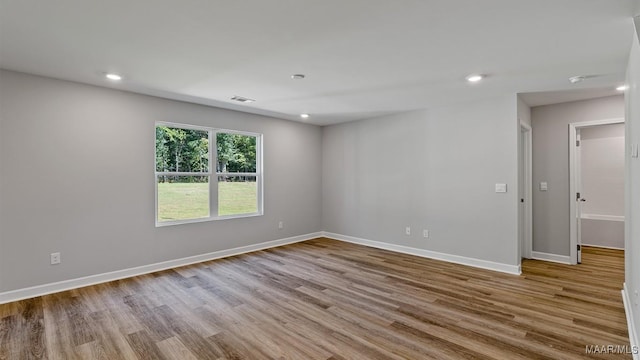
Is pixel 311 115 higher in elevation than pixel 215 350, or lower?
higher

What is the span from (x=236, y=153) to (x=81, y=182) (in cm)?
221

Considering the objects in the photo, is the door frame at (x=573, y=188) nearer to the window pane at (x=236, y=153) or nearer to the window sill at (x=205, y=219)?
the window sill at (x=205, y=219)

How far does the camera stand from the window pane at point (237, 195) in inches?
195

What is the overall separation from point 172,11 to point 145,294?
2.90m

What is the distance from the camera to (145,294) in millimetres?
3281

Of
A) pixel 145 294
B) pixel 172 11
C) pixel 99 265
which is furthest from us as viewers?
pixel 99 265

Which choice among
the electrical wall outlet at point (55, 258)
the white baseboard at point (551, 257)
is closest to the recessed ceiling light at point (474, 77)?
the white baseboard at point (551, 257)

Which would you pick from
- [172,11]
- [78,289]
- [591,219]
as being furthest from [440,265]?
[78,289]

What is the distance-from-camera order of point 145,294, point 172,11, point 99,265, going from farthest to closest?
point 99,265, point 145,294, point 172,11

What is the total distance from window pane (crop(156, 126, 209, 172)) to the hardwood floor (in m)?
1.53

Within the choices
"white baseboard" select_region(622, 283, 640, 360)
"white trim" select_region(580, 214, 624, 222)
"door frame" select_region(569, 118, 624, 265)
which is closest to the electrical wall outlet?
"white baseboard" select_region(622, 283, 640, 360)

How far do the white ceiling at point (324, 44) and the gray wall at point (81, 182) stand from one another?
31cm

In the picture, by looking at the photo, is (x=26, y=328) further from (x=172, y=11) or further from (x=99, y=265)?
(x=172, y=11)

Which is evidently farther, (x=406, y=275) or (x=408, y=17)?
(x=406, y=275)
